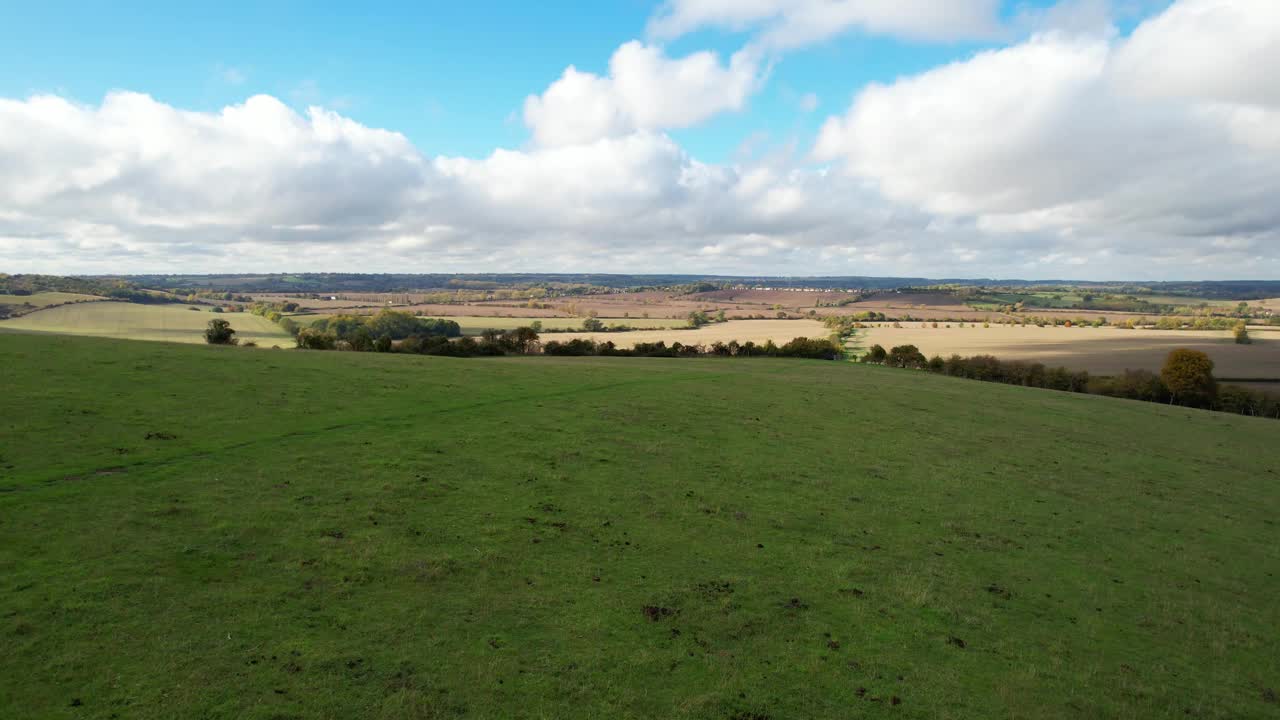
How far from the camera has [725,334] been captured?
472ft

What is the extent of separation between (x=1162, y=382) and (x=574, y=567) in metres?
87.8

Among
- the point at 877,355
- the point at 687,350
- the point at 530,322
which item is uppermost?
the point at 530,322

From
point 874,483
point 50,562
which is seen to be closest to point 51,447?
point 50,562

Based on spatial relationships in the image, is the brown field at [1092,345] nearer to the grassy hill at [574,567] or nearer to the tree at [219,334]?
the grassy hill at [574,567]

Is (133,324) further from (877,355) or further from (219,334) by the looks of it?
(877,355)

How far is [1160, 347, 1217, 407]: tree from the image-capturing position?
2847 inches

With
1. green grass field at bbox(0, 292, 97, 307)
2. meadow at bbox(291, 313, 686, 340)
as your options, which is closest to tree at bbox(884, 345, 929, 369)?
meadow at bbox(291, 313, 686, 340)

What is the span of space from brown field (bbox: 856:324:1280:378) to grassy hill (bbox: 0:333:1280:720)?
89.7 m

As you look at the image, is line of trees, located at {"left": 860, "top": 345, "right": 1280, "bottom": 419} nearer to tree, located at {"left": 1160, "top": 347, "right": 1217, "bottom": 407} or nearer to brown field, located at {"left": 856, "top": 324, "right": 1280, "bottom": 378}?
tree, located at {"left": 1160, "top": 347, "right": 1217, "bottom": 407}

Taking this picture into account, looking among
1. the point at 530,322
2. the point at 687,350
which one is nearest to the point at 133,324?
the point at 530,322

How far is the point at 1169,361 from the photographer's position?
249 ft

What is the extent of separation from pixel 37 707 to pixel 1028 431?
37981 mm

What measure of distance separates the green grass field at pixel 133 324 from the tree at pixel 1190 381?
349ft

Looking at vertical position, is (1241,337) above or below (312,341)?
below
